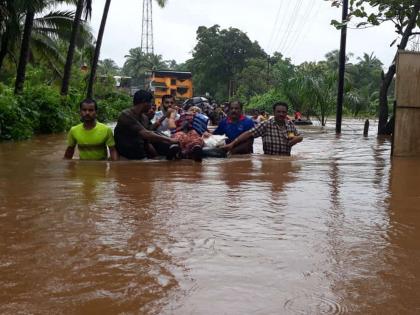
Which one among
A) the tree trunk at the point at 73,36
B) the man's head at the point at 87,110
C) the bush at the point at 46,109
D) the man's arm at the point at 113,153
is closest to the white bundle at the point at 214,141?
the man's arm at the point at 113,153

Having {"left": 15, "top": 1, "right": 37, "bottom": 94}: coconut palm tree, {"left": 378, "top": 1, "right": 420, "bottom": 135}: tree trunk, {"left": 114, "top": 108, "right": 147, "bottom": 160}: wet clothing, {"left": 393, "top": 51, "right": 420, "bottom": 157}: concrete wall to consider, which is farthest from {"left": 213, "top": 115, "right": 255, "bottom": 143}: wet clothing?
{"left": 15, "top": 1, "right": 37, "bottom": 94}: coconut palm tree

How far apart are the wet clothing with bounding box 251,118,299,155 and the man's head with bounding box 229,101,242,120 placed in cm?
53

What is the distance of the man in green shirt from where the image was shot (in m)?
7.61

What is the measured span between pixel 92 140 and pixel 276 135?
3.02 metres

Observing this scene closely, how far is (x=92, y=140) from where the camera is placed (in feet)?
25.9

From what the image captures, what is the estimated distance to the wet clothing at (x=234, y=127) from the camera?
973cm

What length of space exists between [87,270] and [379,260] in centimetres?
160

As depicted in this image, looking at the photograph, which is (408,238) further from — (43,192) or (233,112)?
(233,112)

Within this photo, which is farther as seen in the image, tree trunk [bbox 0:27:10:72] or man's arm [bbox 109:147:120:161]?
tree trunk [bbox 0:27:10:72]

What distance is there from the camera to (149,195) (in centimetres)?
545

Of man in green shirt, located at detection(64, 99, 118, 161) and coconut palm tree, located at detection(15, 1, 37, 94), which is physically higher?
coconut palm tree, located at detection(15, 1, 37, 94)

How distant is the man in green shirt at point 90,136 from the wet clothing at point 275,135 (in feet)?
7.88

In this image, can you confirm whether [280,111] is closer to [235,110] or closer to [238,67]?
[235,110]

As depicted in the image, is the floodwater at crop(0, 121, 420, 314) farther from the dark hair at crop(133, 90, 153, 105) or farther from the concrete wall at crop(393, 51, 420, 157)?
the concrete wall at crop(393, 51, 420, 157)
